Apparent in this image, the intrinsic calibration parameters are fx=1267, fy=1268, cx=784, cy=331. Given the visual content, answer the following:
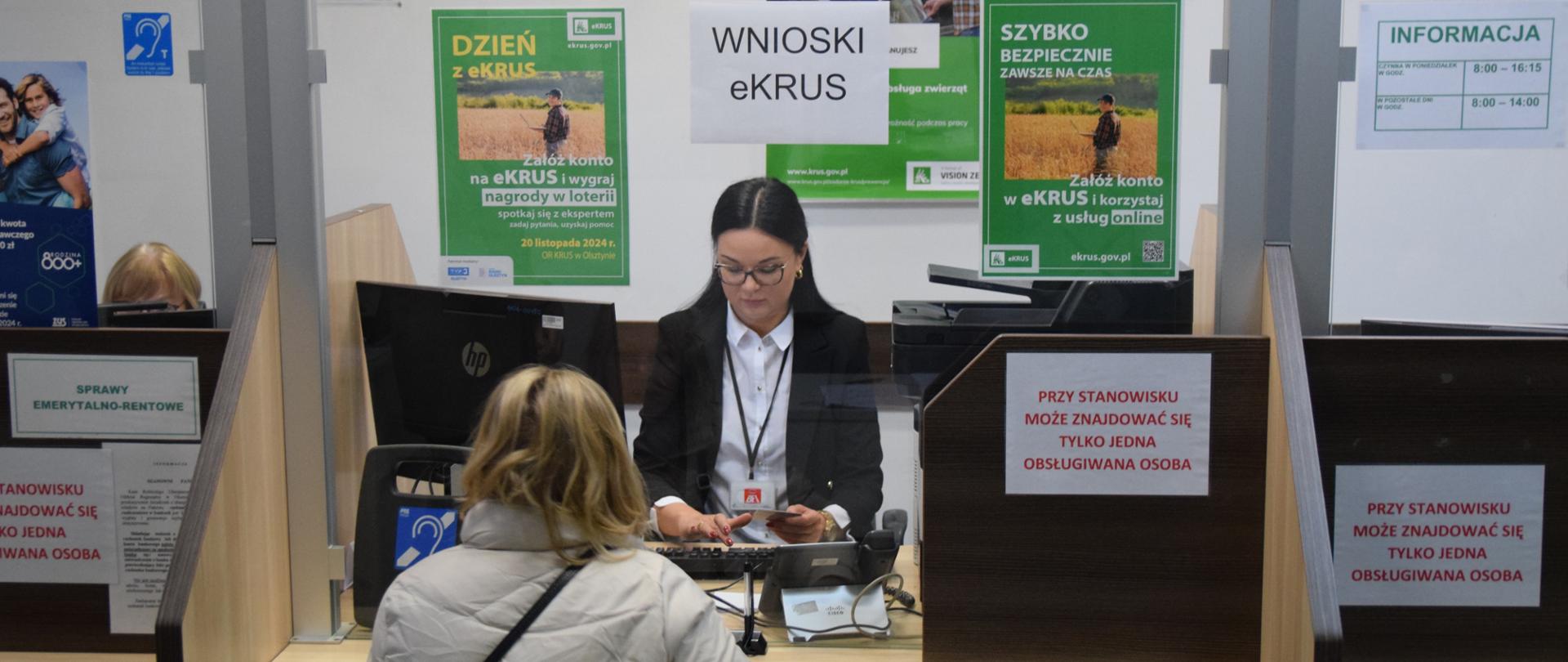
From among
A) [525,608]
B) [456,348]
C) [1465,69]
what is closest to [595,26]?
[456,348]

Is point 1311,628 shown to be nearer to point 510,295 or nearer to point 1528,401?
point 1528,401

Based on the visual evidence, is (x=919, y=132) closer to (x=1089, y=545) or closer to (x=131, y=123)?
(x=1089, y=545)

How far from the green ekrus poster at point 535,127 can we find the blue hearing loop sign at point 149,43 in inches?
18.8

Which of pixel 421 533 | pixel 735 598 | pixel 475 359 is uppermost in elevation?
pixel 475 359

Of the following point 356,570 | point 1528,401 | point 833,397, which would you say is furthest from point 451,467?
point 1528,401

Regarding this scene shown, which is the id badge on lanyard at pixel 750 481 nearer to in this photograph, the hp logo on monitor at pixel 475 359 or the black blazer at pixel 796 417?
the black blazer at pixel 796 417

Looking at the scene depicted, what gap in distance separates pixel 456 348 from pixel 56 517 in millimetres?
729

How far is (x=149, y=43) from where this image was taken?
2281 mm

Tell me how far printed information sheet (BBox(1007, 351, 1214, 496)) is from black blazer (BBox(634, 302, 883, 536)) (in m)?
0.38

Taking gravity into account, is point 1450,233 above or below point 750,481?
above

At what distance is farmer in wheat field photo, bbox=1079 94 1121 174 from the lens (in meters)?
2.12

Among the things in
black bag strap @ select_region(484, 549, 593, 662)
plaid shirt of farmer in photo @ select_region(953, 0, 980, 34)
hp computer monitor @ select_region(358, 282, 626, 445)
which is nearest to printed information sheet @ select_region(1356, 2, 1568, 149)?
plaid shirt of farmer in photo @ select_region(953, 0, 980, 34)

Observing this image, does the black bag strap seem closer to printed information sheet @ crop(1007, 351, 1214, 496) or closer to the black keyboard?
the black keyboard

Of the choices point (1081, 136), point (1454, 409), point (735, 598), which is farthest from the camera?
point (735, 598)
